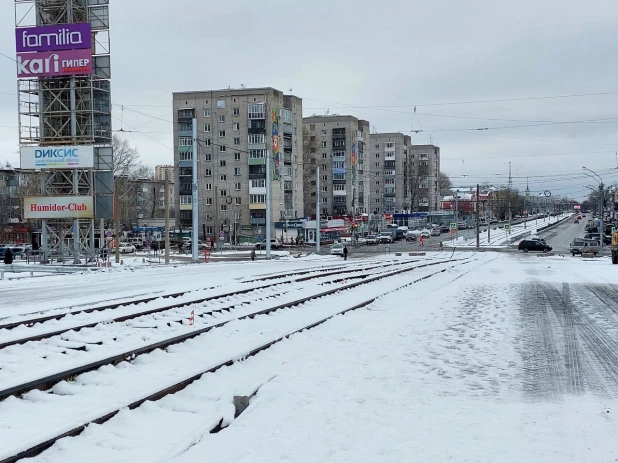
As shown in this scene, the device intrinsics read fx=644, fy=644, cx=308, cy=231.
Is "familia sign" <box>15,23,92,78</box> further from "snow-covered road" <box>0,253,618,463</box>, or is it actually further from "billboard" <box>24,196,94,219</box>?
"snow-covered road" <box>0,253,618,463</box>

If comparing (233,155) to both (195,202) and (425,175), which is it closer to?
(195,202)

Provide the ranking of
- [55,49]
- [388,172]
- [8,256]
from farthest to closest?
[388,172] < [55,49] < [8,256]

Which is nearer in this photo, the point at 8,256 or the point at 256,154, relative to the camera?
the point at 8,256

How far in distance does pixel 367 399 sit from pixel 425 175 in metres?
161

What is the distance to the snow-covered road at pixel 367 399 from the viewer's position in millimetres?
6359

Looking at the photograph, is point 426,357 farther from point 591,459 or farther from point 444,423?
point 591,459

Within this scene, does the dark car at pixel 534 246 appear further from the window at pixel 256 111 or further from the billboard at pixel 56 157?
the billboard at pixel 56 157

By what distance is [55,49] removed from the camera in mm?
40031

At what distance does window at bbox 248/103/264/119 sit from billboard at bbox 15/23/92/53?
46046mm

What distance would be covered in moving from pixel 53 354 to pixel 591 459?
8.33m

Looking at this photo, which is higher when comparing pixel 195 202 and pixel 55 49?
pixel 55 49

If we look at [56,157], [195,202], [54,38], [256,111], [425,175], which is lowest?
[195,202]

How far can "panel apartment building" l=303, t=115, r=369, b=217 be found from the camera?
4503 inches

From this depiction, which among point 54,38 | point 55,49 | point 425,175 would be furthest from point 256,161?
point 425,175
